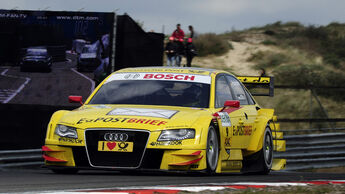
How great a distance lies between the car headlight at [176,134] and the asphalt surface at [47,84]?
683cm

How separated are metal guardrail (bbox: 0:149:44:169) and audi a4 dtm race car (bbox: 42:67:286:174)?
357 cm

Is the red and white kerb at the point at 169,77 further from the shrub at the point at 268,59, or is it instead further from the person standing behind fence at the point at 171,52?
the shrub at the point at 268,59

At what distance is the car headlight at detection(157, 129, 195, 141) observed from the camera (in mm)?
8344

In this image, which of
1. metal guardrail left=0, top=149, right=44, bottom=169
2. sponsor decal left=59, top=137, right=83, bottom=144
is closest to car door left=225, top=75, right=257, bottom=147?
sponsor decal left=59, top=137, right=83, bottom=144

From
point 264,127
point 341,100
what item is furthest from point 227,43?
point 264,127

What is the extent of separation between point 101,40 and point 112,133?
6.76 metres

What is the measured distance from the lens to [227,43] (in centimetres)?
4616

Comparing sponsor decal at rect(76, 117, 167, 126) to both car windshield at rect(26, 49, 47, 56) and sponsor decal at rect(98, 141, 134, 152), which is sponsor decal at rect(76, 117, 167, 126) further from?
car windshield at rect(26, 49, 47, 56)

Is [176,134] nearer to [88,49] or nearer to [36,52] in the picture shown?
[88,49]

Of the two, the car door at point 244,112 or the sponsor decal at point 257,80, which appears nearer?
the car door at point 244,112

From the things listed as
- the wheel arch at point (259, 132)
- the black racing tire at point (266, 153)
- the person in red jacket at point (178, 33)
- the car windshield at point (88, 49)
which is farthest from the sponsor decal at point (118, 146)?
the person in red jacket at point (178, 33)

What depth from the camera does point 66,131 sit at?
8.59 metres

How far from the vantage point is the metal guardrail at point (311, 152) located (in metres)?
16.0

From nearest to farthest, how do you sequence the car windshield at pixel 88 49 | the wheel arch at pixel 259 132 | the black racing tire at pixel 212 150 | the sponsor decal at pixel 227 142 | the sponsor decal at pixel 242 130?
the black racing tire at pixel 212 150, the sponsor decal at pixel 227 142, the sponsor decal at pixel 242 130, the wheel arch at pixel 259 132, the car windshield at pixel 88 49
